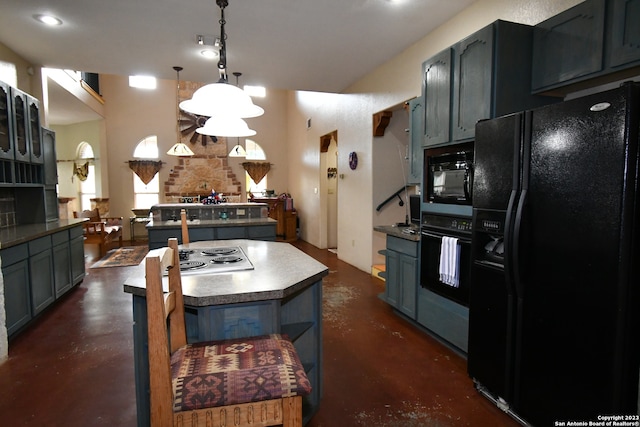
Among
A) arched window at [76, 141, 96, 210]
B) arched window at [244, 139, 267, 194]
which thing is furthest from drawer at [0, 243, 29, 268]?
arched window at [244, 139, 267, 194]

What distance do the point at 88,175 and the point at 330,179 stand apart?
5.82 metres

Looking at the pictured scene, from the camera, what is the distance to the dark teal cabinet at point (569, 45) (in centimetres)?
198

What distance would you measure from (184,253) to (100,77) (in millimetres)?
7763

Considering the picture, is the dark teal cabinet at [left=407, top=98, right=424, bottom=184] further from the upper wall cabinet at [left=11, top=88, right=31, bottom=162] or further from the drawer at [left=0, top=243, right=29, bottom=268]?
the upper wall cabinet at [left=11, top=88, right=31, bottom=162]

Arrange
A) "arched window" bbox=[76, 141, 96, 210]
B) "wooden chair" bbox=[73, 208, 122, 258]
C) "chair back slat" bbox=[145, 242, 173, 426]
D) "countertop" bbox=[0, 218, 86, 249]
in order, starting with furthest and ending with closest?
"arched window" bbox=[76, 141, 96, 210]
"wooden chair" bbox=[73, 208, 122, 258]
"countertop" bbox=[0, 218, 86, 249]
"chair back slat" bbox=[145, 242, 173, 426]

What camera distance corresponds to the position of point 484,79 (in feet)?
7.74

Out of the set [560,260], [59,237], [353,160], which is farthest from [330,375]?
[353,160]

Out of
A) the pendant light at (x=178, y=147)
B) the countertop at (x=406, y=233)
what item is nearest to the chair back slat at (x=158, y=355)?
the countertop at (x=406, y=233)

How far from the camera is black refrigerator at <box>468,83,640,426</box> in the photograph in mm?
1438

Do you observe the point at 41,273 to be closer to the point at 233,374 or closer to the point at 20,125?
the point at 20,125

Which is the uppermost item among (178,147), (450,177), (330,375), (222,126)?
(178,147)

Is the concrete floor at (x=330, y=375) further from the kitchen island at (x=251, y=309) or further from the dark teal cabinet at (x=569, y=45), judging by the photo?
the dark teal cabinet at (x=569, y=45)

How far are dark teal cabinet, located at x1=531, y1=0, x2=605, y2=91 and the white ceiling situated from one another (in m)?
1.00

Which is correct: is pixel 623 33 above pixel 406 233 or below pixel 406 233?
above
